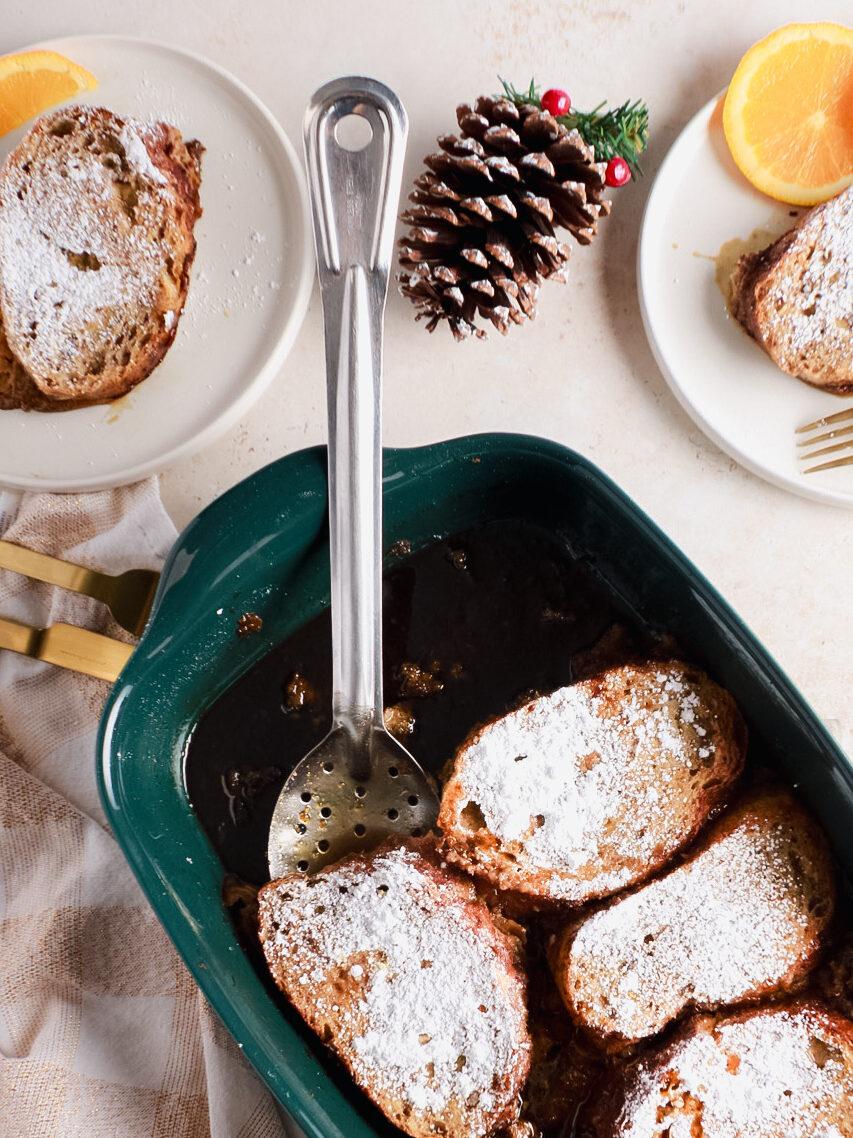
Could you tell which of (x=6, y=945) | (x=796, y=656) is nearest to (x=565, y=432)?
(x=796, y=656)

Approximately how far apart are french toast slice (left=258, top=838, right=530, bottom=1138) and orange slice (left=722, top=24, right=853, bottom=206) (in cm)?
115

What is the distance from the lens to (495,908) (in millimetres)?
1340

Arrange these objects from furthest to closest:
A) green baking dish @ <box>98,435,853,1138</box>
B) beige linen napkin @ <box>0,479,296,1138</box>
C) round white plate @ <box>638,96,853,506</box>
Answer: round white plate @ <box>638,96,853,506</box>, beige linen napkin @ <box>0,479,296,1138</box>, green baking dish @ <box>98,435,853,1138</box>

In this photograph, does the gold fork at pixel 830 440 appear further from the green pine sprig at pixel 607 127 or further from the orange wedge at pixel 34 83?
the orange wedge at pixel 34 83

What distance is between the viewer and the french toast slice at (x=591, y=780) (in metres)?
1.28

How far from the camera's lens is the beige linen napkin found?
1319 millimetres

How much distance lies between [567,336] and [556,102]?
0.34 meters

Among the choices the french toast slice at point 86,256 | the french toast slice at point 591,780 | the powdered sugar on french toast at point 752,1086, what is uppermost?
the french toast slice at point 86,256

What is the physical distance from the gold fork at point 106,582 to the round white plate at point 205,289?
0.12 metres

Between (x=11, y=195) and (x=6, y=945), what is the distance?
110 cm

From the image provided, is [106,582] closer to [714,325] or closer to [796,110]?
[714,325]

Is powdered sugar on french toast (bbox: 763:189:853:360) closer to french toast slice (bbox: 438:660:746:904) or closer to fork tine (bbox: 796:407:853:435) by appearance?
fork tine (bbox: 796:407:853:435)

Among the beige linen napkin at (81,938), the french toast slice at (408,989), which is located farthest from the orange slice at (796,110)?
the french toast slice at (408,989)

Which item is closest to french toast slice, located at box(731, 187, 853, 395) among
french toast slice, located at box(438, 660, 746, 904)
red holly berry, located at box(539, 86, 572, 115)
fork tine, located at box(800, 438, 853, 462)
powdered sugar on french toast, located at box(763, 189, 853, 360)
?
powdered sugar on french toast, located at box(763, 189, 853, 360)
